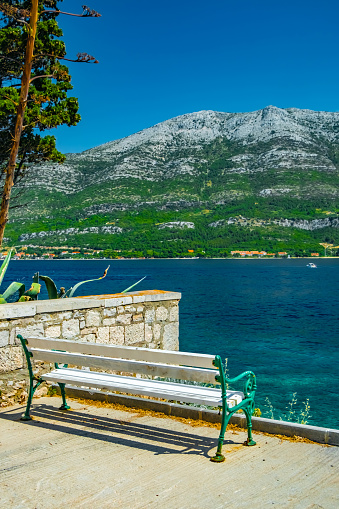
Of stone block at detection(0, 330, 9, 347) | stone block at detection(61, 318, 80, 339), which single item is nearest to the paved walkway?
stone block at detection(0, 330, 9, 347)

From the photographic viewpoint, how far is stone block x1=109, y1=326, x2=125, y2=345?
21.5 feet

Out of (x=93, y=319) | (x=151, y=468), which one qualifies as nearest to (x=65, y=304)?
(x=93, y=319)

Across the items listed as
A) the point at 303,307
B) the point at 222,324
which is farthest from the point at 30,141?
the point at 303,307

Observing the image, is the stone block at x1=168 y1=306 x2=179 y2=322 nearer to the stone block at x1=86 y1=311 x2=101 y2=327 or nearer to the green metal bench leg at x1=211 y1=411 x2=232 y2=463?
the stone block at x1=86 y1=311 x2=101 y2=327

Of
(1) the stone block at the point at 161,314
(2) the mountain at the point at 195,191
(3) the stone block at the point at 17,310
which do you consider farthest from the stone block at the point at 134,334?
(2) the mountain at the point at 195,191

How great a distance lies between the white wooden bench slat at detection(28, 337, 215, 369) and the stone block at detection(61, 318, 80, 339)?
0.99m

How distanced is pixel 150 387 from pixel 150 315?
3016 millimetres

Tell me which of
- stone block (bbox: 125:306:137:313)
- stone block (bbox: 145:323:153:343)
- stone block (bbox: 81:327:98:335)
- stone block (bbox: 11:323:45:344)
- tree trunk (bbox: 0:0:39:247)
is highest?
tree trunk (bbox: 0:0:39:247)

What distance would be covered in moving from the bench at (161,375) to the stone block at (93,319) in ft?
4.39

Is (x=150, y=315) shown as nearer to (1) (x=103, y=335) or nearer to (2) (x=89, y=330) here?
(1) (x=103, y=335)

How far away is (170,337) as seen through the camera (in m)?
7.65

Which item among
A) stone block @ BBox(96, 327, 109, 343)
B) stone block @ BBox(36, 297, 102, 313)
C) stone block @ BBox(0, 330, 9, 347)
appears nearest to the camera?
stone block @ BBox(0, 330, 9, 347)

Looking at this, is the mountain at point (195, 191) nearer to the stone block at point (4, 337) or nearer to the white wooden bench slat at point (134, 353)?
the stone block at point (4, 337)

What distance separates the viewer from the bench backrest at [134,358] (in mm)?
3840
